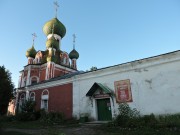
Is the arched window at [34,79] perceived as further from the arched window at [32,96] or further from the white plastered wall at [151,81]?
the white plastered wall at [151,81]

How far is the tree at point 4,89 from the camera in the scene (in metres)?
18.8

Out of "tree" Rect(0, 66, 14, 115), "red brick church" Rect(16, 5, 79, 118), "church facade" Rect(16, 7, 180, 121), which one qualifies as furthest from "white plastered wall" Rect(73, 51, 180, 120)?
"tree" Rect(0, 66, 14, 115)

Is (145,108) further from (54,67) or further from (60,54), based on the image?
(60,54)

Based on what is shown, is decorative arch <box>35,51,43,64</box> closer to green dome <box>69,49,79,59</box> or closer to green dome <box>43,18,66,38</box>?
green dome <box>43,18,66,38</box>

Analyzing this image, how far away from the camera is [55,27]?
27875 millimetres

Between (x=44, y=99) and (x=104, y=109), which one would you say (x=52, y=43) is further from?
(x=104, y=109)

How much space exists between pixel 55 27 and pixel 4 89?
1344 cm

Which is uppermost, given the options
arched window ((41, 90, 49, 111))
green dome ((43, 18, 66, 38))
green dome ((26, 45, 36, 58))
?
green dome ((43, 18, 66, 38))

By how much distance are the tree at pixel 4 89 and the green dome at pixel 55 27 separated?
10.8 metres

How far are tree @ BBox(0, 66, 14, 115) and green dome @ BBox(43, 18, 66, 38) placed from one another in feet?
35.4

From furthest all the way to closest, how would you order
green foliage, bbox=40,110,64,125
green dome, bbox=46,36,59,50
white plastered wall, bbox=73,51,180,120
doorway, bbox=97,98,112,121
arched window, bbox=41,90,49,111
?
green dome, bbox=46,36,59,50, arched window, bbox=41,90,49,111, green foliage, bbox=40,110,64,125, doorway, bbox=97,98,112,121, white plastered wall, bbox=73,51,180,120

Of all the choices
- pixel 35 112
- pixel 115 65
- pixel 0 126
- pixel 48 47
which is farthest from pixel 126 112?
pixel 48 47

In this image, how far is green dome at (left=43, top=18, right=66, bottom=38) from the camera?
27906 mm

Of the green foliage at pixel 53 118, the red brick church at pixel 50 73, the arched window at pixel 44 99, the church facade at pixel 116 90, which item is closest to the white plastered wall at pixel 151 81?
the church facade at pixel 116 90
